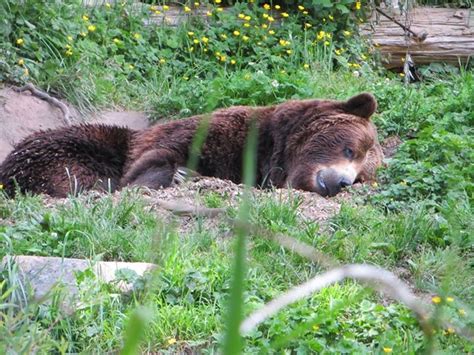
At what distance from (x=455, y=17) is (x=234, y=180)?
5319 millimetres

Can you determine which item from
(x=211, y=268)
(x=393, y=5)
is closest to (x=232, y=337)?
(x=211, y=268)

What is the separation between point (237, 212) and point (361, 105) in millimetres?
2499

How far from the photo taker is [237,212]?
496 centimetres

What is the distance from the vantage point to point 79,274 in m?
3.98

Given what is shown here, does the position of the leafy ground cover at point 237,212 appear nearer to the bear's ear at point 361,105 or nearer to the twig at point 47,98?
the twig at point 47,98

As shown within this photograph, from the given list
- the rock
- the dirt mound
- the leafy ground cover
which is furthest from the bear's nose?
the dirt mound

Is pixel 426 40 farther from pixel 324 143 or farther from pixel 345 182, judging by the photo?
pixel 345 182

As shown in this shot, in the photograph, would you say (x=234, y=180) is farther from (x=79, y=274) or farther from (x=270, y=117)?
(x=79, y=274)

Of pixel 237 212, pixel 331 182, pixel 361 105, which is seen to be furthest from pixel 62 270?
pixel 361 105

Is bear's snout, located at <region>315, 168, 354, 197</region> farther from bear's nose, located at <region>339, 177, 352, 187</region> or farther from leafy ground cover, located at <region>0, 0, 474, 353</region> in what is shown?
leafy ground cover, located at <region>0, 0, 474, 353</region>

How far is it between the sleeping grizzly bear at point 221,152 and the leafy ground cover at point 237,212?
0.44 m

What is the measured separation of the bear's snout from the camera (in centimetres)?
656

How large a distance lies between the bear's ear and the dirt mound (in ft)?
8.10

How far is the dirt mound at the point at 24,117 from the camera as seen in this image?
8.05m
